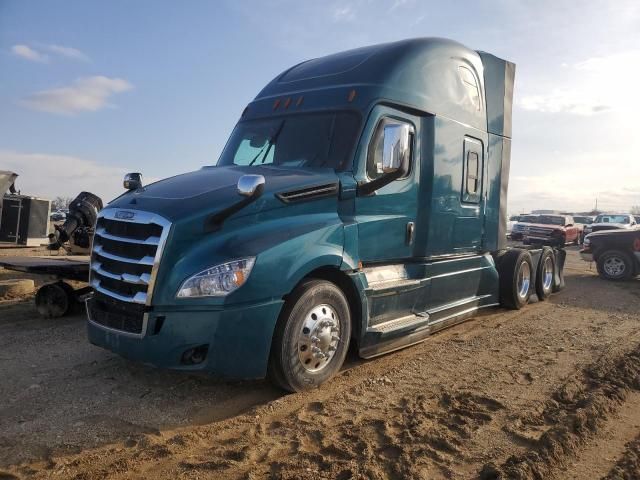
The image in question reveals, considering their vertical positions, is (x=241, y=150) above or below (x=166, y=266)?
above

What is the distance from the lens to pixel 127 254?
13.2 ft

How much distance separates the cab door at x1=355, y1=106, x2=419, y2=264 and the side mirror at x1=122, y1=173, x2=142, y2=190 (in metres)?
2.31

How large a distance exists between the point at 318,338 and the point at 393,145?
198cm

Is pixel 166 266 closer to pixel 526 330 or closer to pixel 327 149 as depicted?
pixel 327 149

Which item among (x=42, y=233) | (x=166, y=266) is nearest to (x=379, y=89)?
(x=166, y=266)

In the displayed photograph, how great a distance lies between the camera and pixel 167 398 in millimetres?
4090

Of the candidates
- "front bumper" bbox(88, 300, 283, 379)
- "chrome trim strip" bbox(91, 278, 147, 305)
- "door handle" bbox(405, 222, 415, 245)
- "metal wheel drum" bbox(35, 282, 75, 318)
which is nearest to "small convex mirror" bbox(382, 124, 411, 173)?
"door handle" bbox(405, 222, 415, 245)

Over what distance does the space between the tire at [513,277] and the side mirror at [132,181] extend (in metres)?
5.92

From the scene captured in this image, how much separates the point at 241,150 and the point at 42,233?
12.0m

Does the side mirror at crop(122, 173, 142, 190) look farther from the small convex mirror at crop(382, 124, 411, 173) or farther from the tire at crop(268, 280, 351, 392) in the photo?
the small convex mirror at crop(382, 124, 411, 173)

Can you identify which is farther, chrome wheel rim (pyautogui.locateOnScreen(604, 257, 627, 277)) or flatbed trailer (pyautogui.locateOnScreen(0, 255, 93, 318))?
chrome wheel rim (pyautogui.locateOnScreen(604, 257, 627, 277))

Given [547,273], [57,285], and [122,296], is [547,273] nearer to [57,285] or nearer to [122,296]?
[122,296]

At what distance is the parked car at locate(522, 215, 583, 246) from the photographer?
24.4m

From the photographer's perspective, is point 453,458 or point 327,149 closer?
point 453,458
